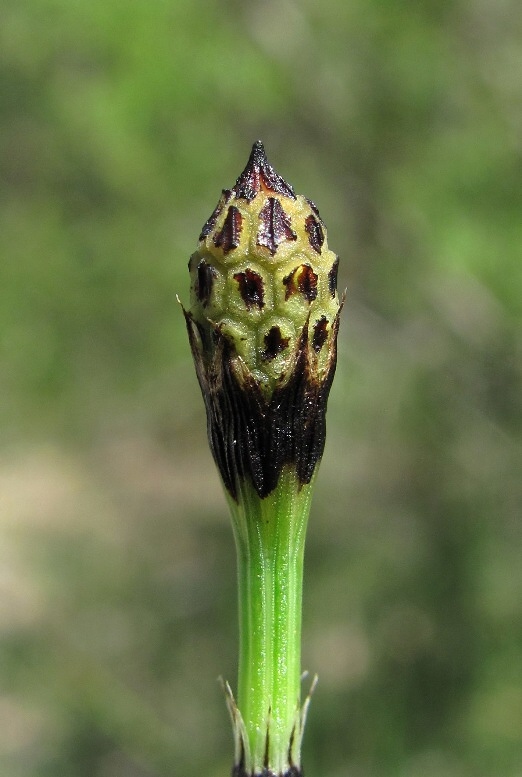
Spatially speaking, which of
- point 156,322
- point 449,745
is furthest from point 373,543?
point 156,322

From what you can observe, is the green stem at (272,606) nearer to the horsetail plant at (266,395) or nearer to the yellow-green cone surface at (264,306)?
the horsetail plant at (266,395)

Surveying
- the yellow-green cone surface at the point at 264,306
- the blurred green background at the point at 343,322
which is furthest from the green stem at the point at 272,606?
the blurred green background at the point at 343,322

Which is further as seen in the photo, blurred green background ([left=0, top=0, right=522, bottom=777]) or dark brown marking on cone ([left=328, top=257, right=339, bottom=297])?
blurred green background ([left=0, top=0, right=522, bottom=777])

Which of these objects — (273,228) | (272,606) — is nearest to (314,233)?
(273,228)

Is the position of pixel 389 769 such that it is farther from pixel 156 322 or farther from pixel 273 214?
pixel 156 322

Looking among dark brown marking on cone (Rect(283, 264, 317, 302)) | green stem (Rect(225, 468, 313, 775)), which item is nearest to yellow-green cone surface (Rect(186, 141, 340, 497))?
dark brown marking on cone (Rect(283, 264, 317, 302))

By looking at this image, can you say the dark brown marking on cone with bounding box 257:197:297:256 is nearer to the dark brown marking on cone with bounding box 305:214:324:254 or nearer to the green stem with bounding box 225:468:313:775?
the dark brown marking on cone with bounding box 305:214:324:254
